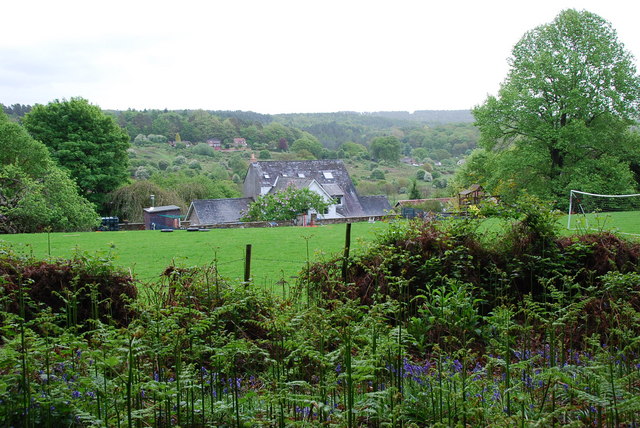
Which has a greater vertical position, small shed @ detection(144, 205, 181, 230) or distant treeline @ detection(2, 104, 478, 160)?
distant treeline @ detection(2, 104, 478, 160)

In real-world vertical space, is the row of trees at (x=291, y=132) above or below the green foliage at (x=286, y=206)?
above

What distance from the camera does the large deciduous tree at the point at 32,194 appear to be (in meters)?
20.8

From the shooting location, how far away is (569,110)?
2720 cm

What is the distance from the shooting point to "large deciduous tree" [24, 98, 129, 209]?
36281 millimetres

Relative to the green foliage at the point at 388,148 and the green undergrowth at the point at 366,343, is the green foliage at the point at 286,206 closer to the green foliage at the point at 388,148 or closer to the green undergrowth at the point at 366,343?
the green undergrowth at the point at 366,343

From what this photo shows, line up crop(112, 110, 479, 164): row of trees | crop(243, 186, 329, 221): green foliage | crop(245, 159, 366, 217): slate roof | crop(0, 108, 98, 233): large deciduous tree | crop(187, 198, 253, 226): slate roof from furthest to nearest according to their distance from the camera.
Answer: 1. crop(112, 110, 479, 164): row of trees
2. crop(245, 159, 366, 217): slate roof
3. crop(187, 198, 253, 226): slate roof
4. crop(243, 186, 329, 221): green foliage
5. crop(0, 108, 98, 233): large deciduous tree

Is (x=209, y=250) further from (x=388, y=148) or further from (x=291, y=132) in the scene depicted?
(x=291, y=132)

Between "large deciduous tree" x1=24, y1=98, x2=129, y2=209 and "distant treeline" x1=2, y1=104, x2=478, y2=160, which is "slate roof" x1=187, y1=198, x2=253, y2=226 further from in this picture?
"distant treeline" x1=2, y1=104, x2=478, y2=160

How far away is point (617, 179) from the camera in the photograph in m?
26.7

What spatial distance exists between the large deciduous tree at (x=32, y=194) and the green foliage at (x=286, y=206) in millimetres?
8596

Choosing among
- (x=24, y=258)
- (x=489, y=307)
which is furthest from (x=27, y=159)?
(x=489, y=307)

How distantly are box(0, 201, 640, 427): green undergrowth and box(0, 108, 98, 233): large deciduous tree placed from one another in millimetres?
14405

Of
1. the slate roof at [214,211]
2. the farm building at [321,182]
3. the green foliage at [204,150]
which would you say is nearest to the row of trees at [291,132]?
the green foliage at [204,150]

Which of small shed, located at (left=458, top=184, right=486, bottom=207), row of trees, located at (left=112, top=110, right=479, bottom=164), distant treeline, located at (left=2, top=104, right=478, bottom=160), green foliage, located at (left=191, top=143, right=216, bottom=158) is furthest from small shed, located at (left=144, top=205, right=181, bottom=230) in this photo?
row of trees, located at (left=112, top=110, right=479, bottom=164)
